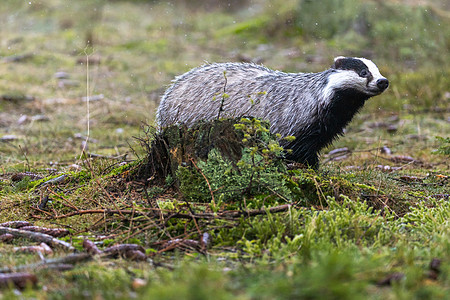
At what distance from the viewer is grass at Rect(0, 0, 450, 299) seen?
7.82ft

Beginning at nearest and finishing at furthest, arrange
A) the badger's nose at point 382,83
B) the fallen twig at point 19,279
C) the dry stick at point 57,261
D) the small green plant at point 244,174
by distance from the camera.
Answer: the fallen twig at point 19,279 < the dry stick at point 57,261 < the small green plant at point 244,174 < the badger's nose at point 382,83

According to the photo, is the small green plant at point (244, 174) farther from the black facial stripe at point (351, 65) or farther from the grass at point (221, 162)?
the black facial stripe at point (351, 65)

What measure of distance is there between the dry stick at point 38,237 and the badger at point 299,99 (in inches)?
81.6

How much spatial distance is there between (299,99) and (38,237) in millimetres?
3185

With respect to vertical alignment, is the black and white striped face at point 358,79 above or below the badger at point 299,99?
above

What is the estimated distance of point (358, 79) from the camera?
210 inches

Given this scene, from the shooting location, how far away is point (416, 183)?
16.6 ft

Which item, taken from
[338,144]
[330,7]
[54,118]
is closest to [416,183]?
[338,144]

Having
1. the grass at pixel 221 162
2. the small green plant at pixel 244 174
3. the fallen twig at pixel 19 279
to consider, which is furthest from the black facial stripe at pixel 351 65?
the fallen twig at pixel 19 279

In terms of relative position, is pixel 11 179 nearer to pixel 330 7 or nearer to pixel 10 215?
pixel 10 215

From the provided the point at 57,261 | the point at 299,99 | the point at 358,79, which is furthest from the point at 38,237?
the point at 358,79

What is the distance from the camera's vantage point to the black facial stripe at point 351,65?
5383mm

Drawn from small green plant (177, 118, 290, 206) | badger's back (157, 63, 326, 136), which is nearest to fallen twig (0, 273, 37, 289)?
small green plant (177, 118, 290, 206)

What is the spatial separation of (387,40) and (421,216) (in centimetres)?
958
